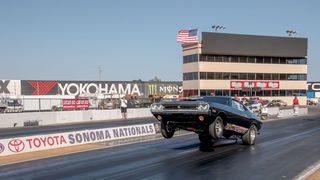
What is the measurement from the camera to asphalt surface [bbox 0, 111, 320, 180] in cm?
1145

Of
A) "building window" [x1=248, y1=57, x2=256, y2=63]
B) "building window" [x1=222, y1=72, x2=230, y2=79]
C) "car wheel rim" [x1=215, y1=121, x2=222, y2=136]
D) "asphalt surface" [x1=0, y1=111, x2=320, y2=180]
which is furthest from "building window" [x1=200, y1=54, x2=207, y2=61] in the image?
"car wheel rim" [x1=215, y1=121, x2=222, y2=136]

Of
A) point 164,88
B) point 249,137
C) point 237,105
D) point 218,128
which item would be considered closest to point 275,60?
point 164,88

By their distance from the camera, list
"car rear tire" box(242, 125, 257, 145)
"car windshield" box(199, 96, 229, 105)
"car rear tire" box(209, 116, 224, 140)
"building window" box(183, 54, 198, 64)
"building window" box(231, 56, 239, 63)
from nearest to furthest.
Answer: "car rear tire" box(209, 116, 224, 140)
"car windshield" box(199, 96, 229, 105)
"car rear tire" box(242, 125, 257, 145)
"building window" box(183, 54, 198, 64)
"building window" box(231, 56, 239, 63)

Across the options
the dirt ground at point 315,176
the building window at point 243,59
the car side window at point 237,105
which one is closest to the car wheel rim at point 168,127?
the car side window at point 237,105

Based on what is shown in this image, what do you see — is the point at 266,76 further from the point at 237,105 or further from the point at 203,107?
the point at 203,107

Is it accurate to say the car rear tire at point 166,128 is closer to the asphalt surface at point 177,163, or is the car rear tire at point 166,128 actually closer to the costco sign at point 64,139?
the asphalt surface at point 177,163

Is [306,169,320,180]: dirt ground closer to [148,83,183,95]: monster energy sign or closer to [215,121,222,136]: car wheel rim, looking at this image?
[215,121,222,136]: car wheel rim

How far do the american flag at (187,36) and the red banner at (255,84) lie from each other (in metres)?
12.8

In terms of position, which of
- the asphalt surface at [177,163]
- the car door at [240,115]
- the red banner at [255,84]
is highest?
the red banner at [255,84]

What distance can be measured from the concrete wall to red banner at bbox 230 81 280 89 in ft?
115

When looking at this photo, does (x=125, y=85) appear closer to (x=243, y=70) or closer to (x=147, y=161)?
(x=243, y=70)

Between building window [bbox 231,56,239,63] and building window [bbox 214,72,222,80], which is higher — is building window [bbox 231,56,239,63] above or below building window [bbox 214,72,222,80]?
above

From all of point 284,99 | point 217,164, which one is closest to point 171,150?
point 217,164

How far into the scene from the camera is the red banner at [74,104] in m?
44.9
